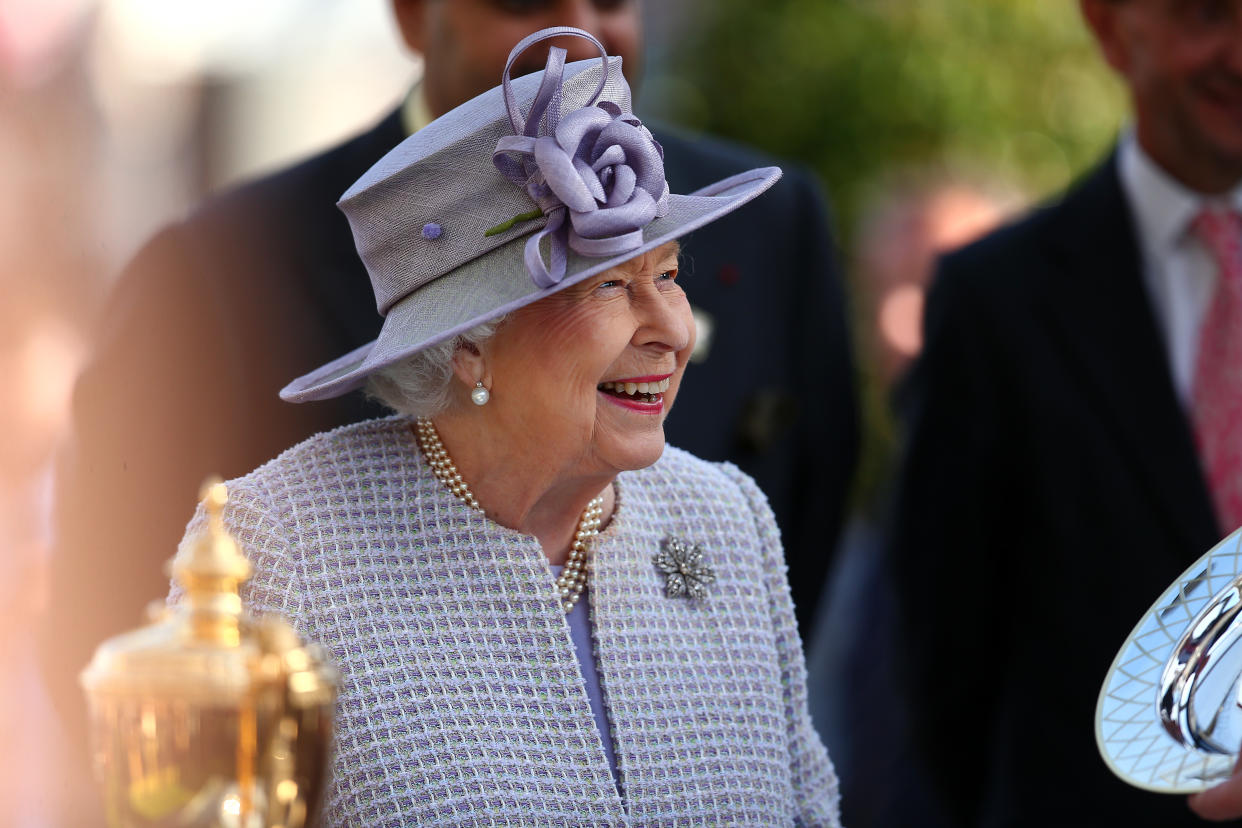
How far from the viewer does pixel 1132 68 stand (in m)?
3.49

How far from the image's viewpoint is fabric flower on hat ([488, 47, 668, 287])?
1752mm

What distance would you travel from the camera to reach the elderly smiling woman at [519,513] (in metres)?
1.83

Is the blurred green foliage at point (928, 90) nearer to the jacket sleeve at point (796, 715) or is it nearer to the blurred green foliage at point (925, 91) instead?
the blurred green foliage at point (925, 91)

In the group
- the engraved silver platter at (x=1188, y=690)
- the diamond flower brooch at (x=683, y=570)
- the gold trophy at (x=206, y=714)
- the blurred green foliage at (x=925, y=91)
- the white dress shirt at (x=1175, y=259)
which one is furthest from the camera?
the blurred green foliage at (x=925, y=91)

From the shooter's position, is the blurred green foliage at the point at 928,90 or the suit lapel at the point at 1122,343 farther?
the blurred green foliage at the point at 928,90

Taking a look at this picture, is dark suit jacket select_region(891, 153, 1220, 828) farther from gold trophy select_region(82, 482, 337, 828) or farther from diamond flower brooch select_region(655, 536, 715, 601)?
gold trophy select_region(82, 482, 337, 828)

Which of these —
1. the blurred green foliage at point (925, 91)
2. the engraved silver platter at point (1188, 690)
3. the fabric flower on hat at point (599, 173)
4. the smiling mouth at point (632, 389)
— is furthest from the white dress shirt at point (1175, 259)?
the blurred green foliage at point (925, 91)

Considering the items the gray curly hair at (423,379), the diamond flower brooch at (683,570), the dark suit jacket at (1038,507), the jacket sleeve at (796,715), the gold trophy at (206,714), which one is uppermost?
the gold trophy at (206,714)

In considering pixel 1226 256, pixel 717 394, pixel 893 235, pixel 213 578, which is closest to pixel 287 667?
pixel 213 578

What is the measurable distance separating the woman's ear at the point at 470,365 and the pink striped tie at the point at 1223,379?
6.05 feet

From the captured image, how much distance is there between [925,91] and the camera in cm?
692

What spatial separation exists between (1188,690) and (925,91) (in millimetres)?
5231

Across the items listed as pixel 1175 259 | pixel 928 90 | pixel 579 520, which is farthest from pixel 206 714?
pixel 928 90

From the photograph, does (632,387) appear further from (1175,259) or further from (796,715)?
(1175,259)
